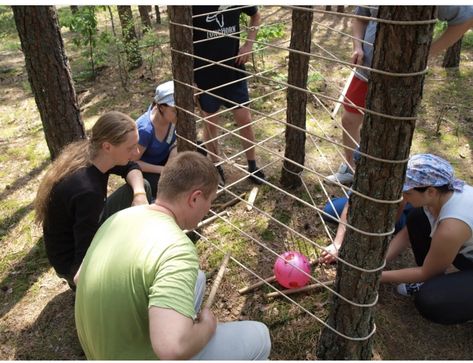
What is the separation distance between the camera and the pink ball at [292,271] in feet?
8.31

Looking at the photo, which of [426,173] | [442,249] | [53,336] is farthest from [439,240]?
[53,336]

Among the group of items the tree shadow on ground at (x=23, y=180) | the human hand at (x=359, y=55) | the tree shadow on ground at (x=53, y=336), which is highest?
the human hand at (x=359, y=55)

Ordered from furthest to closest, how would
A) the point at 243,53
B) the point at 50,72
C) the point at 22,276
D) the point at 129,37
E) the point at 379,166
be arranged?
the point at 129,37, the point at 243,53, the point at 50,72, the point at 22,276, the point at 379,166

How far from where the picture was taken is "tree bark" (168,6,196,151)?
2472 millimetres

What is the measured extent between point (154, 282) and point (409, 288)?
1.83 m

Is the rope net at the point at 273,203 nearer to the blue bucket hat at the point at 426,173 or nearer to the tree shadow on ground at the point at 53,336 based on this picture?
the blue bucket hat at the point at 426,173

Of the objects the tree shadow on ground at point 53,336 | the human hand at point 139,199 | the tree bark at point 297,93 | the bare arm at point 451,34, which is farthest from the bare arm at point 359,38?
the tree shadow on ground at point 53,336

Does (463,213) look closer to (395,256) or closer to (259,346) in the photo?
(395,256)

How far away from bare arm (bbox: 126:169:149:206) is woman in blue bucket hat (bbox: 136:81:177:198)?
411mm

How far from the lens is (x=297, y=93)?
3141 millimetres

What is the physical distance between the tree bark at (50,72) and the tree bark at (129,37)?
2.81m

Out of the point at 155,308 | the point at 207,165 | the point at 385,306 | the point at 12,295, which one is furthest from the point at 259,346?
the point at 12,295

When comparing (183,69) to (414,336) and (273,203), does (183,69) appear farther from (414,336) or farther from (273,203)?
(414,336)

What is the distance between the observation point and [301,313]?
8.18 ft
